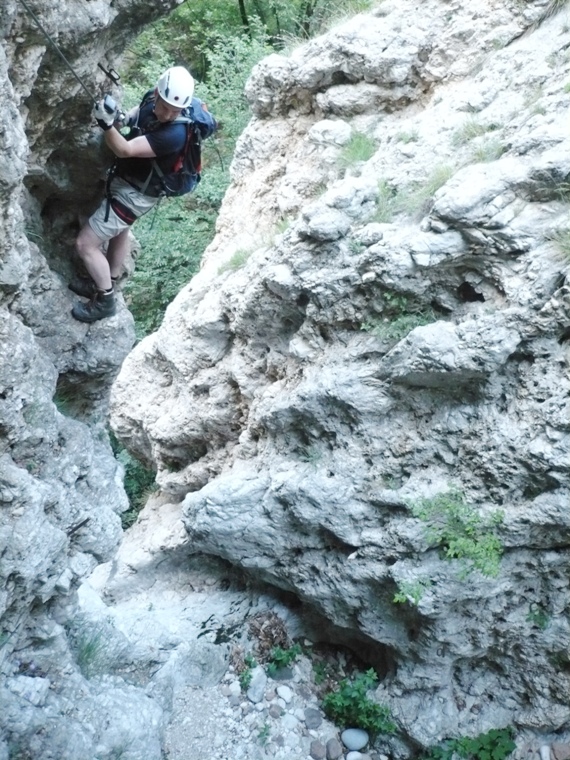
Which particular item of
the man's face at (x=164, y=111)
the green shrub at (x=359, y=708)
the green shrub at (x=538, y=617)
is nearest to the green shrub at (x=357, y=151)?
the man's face at (x=164, y=111)

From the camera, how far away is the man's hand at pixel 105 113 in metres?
4.05

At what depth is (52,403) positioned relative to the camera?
438 cm

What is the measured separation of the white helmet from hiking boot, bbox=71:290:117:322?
168 cm

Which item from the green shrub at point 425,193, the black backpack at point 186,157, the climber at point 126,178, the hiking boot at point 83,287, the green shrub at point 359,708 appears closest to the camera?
the climber at point 126,178

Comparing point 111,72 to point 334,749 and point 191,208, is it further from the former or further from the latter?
point 191,208

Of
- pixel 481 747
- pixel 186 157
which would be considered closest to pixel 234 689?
pixel 481 747

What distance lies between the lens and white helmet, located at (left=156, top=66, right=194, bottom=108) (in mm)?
4064

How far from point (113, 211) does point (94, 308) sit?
2.73ft

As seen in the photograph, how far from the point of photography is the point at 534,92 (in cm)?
520

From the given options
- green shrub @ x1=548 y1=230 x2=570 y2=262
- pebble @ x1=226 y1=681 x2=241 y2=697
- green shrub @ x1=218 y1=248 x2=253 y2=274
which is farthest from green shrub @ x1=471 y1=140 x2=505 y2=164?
pebble @ x1=226 y1=681 x2=241 y2=697

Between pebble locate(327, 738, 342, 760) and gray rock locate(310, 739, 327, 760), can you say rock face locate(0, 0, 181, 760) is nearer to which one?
gray rock locate(310, 739, 327, 760)

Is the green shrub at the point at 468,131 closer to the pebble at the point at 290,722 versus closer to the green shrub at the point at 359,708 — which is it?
the green shrub at the point at 359,708

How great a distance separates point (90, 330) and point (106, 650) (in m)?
2.76

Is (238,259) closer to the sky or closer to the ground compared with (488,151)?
closer to the ground
